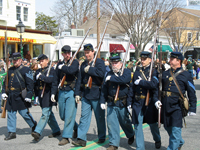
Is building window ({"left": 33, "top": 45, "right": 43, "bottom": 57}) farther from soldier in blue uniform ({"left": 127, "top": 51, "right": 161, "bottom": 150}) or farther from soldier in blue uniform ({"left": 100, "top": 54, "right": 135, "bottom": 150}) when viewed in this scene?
soldier in blue uniform ({"left": 127, "top": 51, "right": 161, "bottom": 150})

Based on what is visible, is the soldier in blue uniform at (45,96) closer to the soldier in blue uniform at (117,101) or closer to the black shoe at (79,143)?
the black shoe at (79,143)

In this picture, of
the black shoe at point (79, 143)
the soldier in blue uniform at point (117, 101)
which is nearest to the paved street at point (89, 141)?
the black shoe at point (79, 143)

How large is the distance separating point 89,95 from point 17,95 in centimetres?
184

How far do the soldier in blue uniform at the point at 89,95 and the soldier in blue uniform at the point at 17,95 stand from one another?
4.35ft

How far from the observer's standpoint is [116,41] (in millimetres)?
32188

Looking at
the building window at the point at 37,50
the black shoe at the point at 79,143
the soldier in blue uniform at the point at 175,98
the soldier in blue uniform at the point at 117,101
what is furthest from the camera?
the building window at the point at 37,50

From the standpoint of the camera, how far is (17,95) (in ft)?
20.4

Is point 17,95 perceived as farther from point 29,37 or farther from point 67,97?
point 29,37

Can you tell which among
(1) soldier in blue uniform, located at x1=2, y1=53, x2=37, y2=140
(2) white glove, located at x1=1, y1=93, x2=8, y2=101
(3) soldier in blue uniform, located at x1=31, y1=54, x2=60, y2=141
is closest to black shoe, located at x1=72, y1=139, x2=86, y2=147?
(3) soldier in blue uniform, located at x1=31, y1=54, x2=60, y2=141

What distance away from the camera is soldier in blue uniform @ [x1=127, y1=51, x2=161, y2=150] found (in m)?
4.95

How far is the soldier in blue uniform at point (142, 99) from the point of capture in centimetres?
495

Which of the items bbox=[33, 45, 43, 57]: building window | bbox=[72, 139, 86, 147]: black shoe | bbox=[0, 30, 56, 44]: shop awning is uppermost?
bbox=[0, 30, 56, 44]: shop awning

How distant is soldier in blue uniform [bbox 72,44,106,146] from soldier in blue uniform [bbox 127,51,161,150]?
0.81 m

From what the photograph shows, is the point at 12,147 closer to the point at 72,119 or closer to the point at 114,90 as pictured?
the point at 72,119
